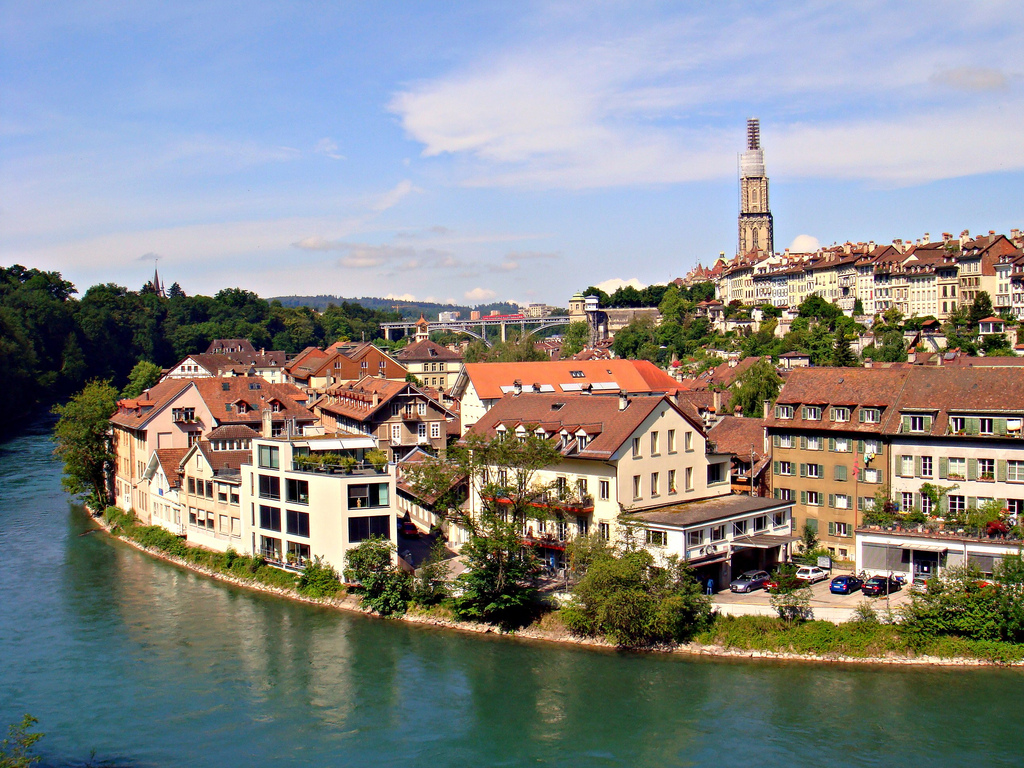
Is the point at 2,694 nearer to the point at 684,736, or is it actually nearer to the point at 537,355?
the point at 684,736

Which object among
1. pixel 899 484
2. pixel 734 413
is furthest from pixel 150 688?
pixel 734 413

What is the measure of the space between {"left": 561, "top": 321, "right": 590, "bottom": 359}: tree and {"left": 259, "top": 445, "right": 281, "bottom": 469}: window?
77.5 meters

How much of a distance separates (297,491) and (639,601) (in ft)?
39.7

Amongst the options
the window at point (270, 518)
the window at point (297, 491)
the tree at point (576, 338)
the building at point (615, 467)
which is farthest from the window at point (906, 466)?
the tree at point (576, 338)

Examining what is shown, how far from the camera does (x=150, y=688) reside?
875 inches

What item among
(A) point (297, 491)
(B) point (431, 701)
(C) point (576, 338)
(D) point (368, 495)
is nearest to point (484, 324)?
(C) point (576, 338)

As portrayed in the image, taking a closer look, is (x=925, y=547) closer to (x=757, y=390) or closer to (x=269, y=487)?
(x=757, y=390)

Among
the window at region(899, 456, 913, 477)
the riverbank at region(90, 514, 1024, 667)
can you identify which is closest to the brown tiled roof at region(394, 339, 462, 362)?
the riverbank at region(90, 514, 1024, 667)

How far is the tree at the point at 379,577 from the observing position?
26734 millimetres

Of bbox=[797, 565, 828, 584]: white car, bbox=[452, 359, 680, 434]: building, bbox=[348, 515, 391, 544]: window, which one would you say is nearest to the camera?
bbox=[797, 565, 828, 584]: white car

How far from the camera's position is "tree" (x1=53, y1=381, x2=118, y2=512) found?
42.9m

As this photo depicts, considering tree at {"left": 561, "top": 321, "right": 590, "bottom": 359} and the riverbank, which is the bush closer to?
the riverbank

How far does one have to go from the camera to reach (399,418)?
40.8m

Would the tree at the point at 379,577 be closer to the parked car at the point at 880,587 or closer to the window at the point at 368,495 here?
Answer: the window at the point at 368,495
